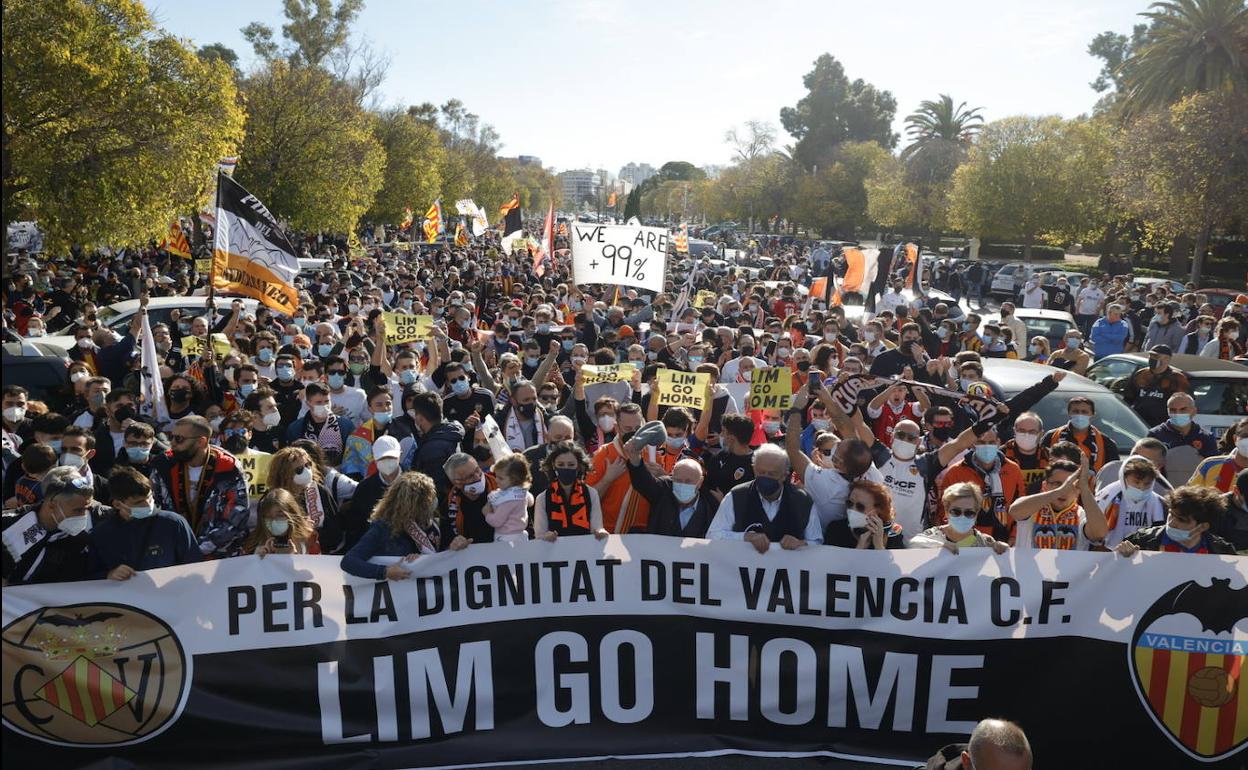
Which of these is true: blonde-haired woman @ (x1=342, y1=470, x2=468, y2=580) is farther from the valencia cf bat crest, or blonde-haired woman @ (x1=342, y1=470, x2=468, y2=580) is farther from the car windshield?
the car windshield

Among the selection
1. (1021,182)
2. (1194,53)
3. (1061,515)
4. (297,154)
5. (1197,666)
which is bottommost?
(1197,666)

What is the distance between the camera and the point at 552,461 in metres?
5.86

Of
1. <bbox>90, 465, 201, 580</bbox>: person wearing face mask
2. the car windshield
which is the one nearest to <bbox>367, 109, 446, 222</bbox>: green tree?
the car windshield

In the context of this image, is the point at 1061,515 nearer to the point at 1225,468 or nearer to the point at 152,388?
the point at 1225,468

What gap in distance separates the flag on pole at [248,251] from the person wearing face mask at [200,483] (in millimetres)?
4871

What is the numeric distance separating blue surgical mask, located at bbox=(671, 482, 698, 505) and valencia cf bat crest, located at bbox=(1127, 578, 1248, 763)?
2.45 m

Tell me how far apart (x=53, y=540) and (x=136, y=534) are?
0.40 m

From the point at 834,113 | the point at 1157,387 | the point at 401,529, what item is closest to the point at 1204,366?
the point at 1157,387

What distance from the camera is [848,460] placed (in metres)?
5.57

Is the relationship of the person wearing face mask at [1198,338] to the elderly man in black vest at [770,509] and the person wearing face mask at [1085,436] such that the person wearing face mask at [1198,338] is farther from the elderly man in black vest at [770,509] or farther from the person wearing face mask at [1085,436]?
the elderly man in black vest at [770,509]

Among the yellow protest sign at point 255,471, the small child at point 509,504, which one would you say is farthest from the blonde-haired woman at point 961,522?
the yellow protest sign at point 255,471

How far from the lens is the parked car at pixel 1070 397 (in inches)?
362

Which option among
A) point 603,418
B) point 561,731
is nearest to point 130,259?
point 603,418

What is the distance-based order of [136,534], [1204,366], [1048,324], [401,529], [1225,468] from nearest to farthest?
[136,534] → [401,529] → [1225,468] → [1204,366] → [1048,324]
